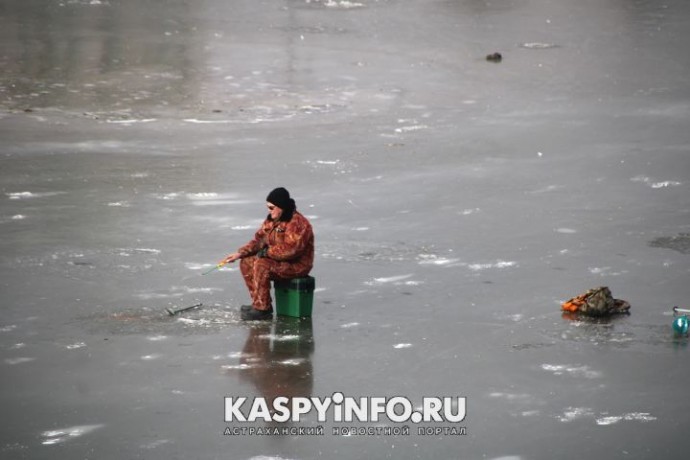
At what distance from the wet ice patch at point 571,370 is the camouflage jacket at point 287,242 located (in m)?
2.45

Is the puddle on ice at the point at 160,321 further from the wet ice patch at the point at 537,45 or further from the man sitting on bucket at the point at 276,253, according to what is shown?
the wet ice patch at the point at 537,45

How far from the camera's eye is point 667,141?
19.4 m

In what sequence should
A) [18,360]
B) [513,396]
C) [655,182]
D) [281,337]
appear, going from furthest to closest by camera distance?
[655,182] < [281,337] < [18,360] < [513,396]

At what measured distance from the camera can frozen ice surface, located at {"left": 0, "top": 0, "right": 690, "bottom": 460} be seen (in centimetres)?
913

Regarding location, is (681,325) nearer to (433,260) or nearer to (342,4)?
(433,260)

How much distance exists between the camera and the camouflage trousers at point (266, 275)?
1130cm

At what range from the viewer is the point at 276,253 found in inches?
447

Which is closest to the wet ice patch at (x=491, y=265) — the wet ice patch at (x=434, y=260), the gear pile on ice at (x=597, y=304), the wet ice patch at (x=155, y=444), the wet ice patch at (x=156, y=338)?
the wet ice patch at (x=434, y=260)

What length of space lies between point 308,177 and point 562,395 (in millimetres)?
8447

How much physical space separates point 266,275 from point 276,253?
8.1 inches

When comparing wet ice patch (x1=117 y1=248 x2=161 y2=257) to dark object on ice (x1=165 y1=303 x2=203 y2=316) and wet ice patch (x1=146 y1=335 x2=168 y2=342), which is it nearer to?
dark object on ice (x1=165 y1=303 x2=203 y2=316)

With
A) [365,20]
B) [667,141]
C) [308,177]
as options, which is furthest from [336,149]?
[365,20]

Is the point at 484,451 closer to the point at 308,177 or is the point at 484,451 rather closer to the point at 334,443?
the point at 334,443

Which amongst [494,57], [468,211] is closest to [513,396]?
[468,211]
